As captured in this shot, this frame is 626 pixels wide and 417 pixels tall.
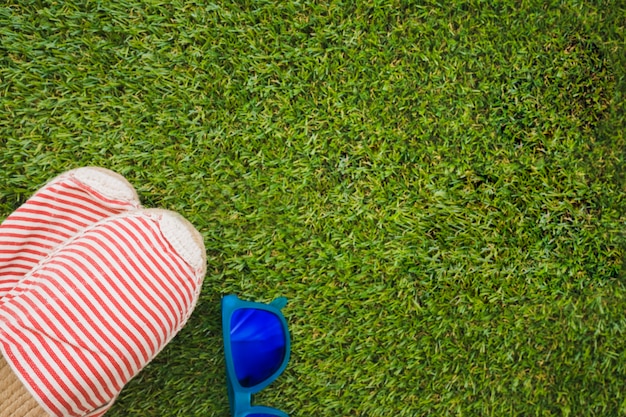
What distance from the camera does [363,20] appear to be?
2.09m

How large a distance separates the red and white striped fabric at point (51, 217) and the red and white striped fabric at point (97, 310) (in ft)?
0.51

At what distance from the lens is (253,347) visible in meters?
1.90

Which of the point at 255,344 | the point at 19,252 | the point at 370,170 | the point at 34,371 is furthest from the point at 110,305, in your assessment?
the point at 370,170

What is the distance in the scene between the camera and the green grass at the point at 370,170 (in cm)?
200

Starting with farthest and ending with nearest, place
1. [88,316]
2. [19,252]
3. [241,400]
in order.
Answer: [241,400] → [19,252] → [88,316]

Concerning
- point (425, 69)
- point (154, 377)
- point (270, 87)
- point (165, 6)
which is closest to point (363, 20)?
point (425, 69)

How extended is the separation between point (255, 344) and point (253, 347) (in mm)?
14

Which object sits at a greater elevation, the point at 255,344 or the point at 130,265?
the point at 130,265

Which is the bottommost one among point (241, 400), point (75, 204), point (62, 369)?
point (241, 400)

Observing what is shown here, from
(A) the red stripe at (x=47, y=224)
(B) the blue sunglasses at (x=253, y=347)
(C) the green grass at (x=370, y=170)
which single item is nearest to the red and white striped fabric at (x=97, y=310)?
(A) the red stripe at (x=47, y=224)

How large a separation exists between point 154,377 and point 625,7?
8.37 feet

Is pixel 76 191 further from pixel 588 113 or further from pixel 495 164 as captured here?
pixel 588 113

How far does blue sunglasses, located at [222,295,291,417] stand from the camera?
184cm

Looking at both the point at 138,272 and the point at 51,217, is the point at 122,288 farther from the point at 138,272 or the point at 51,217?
the point at 51,217
